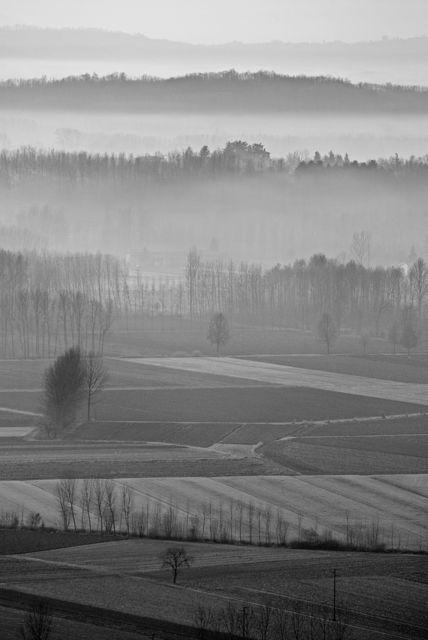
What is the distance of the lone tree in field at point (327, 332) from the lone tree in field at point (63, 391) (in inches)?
900

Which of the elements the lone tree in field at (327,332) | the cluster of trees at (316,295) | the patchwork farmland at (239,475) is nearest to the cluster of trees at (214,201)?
the cluster of trees at (316,295)

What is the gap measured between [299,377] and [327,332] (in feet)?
38.8

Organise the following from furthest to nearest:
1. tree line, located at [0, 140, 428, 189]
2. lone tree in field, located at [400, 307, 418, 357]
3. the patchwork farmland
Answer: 1. tree line, located at [0, 140, 428, 189]
2. lone tree in field, located at [400, 307, 418, 357]
3. the patchwork farmland

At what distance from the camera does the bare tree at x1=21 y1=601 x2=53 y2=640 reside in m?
30.3

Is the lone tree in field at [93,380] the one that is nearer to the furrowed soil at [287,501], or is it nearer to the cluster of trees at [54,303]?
the cluster of trees at [54,303]

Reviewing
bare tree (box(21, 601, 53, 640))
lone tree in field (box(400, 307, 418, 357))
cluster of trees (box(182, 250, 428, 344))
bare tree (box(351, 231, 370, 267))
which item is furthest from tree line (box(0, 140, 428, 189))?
bare tree (box(21, 601, 53, 640))

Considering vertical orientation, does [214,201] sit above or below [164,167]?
below

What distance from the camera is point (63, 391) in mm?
61500

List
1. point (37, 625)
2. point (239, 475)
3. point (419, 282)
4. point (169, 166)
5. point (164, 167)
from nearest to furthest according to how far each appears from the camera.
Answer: point (37, 625) → point (239, 475) → point (419, 282) → point (164, 167) → point (169, 166)

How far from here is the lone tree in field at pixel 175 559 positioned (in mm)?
36344

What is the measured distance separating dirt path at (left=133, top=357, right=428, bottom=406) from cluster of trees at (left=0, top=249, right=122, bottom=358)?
20.2ft

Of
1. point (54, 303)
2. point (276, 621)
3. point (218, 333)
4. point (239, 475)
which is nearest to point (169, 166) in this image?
point (54, 303)

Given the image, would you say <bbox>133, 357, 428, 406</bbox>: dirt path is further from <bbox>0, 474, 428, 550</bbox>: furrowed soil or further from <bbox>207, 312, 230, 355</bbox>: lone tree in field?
<bbox>0, 474, 428, 550</bbox>: furrowed soil

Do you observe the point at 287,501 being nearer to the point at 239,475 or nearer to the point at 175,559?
the point at 239,475
